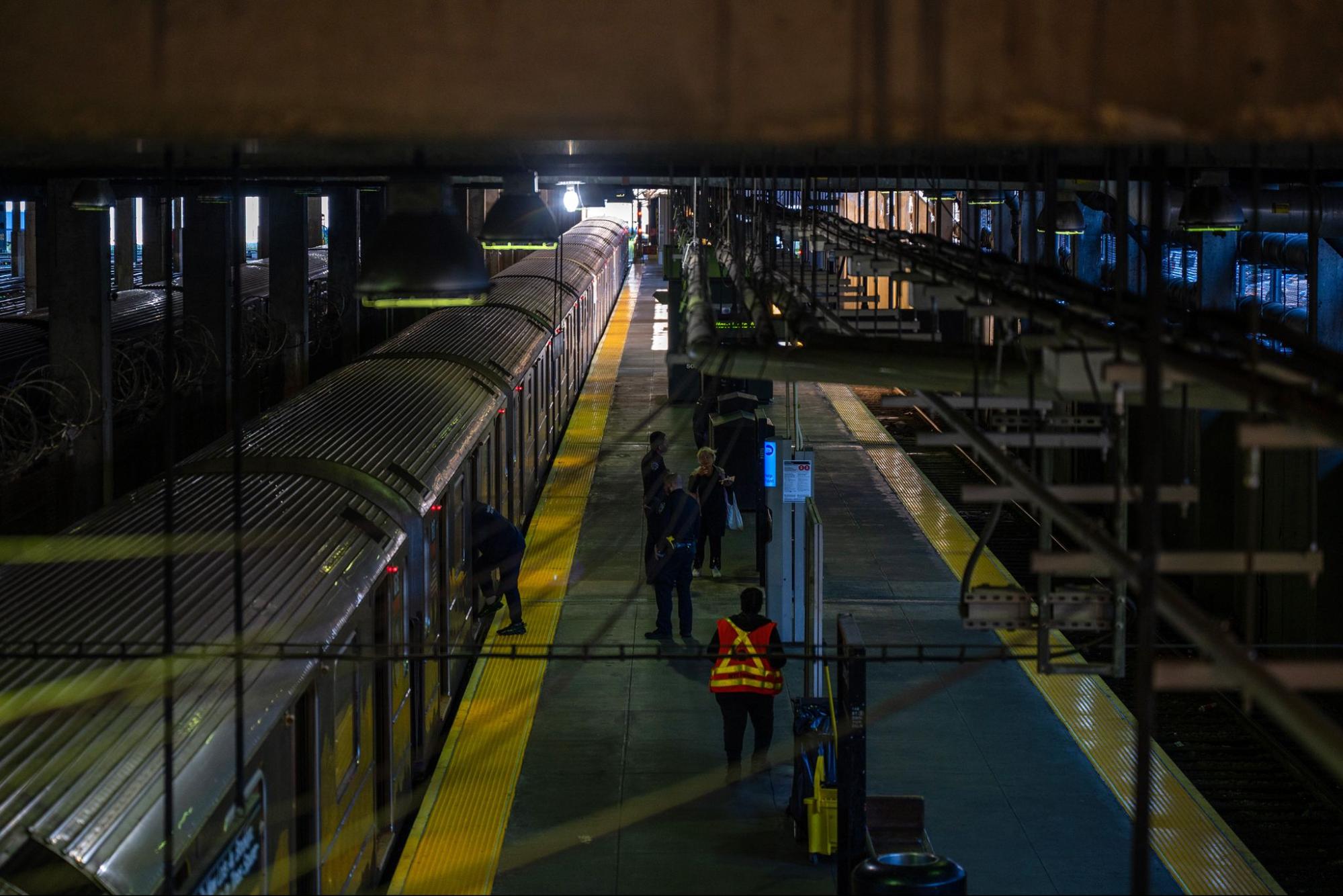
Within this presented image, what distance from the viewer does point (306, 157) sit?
8.07 meters

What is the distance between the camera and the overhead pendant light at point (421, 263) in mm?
5344

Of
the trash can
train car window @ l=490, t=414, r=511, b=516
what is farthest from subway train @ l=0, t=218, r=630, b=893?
the trash can

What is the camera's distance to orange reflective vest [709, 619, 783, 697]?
362 inches

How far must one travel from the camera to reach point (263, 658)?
5.48 meters

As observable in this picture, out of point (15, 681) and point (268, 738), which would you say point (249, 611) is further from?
point (15, 681)

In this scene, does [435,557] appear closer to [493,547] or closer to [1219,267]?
[493,547]

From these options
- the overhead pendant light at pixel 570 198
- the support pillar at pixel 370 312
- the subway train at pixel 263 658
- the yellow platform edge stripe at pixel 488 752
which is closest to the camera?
the subway train at pixel 263 658

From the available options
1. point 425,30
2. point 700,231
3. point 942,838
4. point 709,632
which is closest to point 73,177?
point 700,231

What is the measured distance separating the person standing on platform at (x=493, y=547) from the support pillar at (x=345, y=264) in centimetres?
1198

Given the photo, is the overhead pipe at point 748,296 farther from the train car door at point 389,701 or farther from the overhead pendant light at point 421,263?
the train car door at point 389,701

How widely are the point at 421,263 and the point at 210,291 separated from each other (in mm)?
14771

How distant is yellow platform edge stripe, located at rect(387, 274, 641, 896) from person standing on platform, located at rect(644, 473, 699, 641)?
0.97 metres

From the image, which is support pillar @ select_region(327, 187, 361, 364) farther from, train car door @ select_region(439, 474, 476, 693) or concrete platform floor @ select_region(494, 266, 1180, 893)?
train car door @ select_region(439, 474, 476, 693)

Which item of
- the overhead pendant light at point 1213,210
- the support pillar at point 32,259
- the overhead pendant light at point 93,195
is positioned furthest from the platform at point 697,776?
the support pillar at point 32,259
